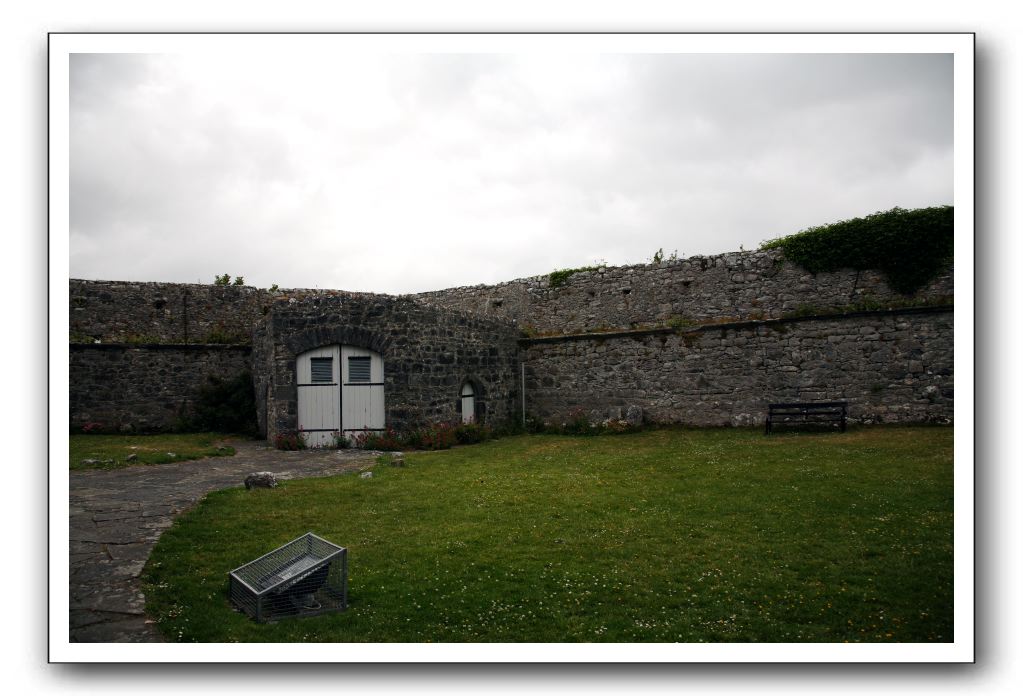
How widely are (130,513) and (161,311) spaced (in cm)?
1217

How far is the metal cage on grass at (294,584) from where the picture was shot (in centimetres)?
414

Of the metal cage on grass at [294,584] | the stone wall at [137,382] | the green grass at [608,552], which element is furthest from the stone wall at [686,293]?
the metal cage on grass at [294,584]

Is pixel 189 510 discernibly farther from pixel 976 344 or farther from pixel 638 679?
pixel 976 344

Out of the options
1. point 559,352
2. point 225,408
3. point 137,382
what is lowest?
point 225,408

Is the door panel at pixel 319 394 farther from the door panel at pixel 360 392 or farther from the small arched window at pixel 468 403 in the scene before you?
the small arched window at pixel 468 403

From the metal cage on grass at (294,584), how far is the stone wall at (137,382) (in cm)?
1319

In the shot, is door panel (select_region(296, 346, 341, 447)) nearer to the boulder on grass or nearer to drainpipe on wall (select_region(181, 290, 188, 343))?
the boulder on grass

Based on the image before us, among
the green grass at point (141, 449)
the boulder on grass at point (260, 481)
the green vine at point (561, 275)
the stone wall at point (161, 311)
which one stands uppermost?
the green vine at point (561, 275)

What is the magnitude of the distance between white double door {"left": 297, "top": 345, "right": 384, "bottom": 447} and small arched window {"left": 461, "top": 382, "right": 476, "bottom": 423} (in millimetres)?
2095

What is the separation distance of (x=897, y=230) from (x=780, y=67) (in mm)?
9154

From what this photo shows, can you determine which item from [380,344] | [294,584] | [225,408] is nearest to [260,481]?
[294,584]

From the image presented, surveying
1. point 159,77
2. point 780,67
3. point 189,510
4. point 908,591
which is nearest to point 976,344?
point 908,591

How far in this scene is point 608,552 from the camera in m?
5.41

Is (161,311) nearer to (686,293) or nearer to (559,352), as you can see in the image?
(559,352)
